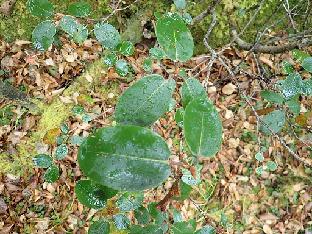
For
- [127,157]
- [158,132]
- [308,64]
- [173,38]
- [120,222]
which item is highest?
[173,38]

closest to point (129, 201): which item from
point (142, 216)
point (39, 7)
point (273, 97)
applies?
point (142, 216)

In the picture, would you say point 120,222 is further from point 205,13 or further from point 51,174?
point 205,13

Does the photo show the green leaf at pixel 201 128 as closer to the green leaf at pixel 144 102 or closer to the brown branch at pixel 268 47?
the green leaf at pixel 144 102

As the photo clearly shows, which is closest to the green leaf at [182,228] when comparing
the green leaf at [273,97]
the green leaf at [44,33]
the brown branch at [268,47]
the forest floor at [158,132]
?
the green leaf at [44,33]

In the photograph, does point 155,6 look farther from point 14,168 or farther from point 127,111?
point 127,111

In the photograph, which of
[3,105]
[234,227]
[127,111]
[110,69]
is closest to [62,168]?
[3,105]

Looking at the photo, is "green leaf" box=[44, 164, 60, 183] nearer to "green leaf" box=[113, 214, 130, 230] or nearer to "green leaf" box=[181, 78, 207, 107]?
"green leaf" box=[113, 214, 130, 230]

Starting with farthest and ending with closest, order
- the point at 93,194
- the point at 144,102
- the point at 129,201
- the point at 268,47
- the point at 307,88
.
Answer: the point at 268,47 < the point at 307,88 < the point at 129,201 < the point at 93,194 < the point at 144,102
